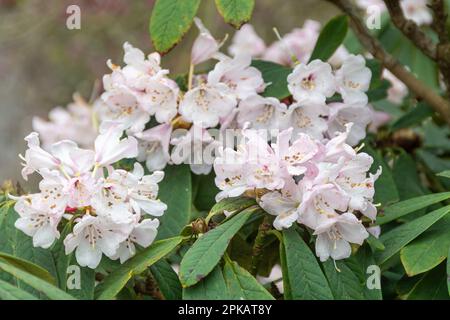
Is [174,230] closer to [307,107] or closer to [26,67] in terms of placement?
[307,107]

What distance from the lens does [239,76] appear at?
1385 millimetres

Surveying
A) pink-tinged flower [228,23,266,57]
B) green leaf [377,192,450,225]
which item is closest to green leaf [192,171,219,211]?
green leaf [377,192,450,225]

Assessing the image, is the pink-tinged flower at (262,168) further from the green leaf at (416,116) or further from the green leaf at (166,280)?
the green leaf at (416,116)

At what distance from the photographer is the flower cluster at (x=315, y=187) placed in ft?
3.48

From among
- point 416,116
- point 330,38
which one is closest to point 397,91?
point 416,116

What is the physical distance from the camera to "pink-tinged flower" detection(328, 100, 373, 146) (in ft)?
4.51

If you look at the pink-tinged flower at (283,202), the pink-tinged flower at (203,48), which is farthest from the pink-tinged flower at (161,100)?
the pink-tinged flower at (283,202)

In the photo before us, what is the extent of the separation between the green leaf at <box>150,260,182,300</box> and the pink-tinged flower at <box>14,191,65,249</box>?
15cm

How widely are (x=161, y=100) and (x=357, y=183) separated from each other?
42 centimetres

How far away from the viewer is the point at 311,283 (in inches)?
40.5

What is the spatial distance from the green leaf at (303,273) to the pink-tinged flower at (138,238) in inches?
7.6

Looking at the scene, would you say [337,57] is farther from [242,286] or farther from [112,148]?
[242,286]

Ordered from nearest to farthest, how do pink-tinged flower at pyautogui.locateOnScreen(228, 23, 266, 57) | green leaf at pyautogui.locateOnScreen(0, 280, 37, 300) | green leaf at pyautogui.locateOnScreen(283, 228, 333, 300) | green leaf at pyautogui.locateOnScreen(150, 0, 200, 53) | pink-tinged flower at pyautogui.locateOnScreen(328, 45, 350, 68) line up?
green leaf at pyautogui.locateOnScreen(0, 280, 37, 300), green leaf at pyautogui.locateOnScreen(283, 228, 333, 300), green leaf at pyautogui.locateOnScreen(150, 0, 200, 53), pink-tinged flower at pyautogui.locateOnScreen(328, 45, 350, 68), pink-tinged flower at pyautogui.locateOnScreen(228, 23, 266, 57)

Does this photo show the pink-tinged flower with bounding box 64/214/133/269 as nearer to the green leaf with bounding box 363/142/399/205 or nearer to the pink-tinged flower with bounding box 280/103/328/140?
the pink-tinged flower with bounding box 280/103/328/140
